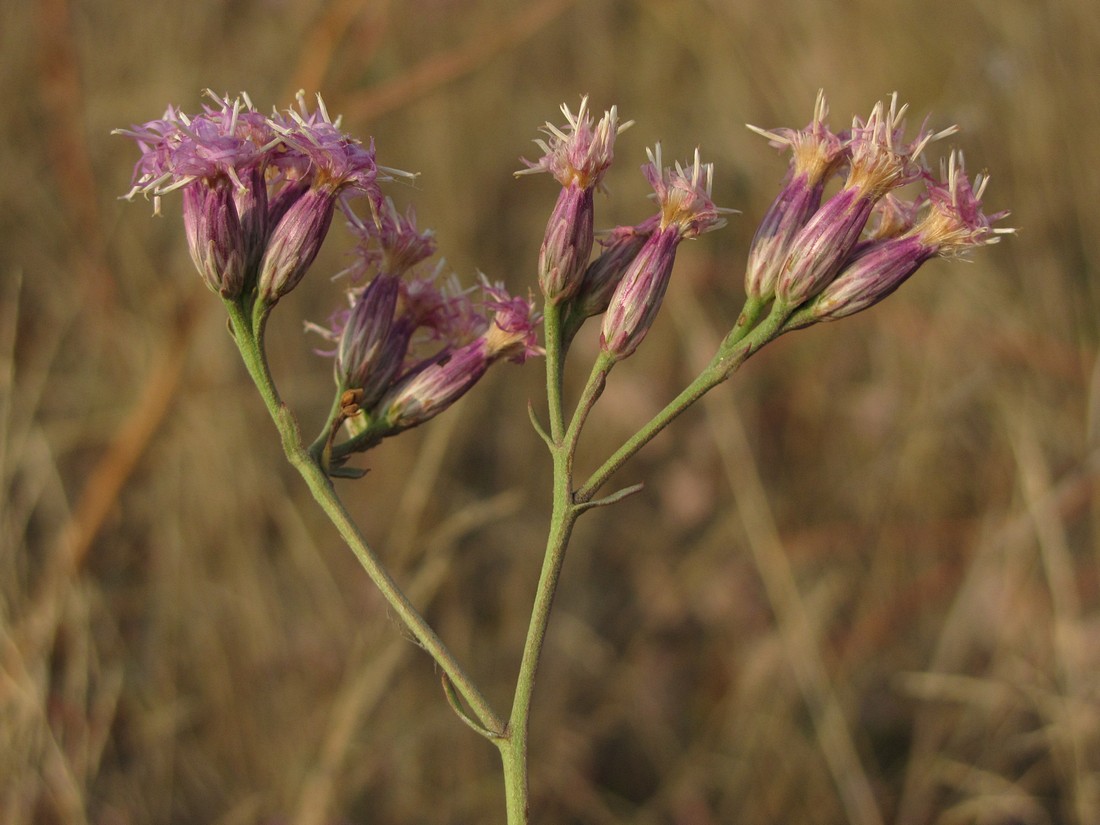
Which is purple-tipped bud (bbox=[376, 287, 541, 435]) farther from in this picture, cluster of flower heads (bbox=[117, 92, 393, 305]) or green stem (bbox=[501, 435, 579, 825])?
green stem (bbox=[501, 435, 579, 825])

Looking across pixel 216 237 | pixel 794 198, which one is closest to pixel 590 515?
pixel 794 198

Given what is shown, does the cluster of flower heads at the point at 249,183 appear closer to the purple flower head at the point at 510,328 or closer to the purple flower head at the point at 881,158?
the purple flower head at the point at 510,328

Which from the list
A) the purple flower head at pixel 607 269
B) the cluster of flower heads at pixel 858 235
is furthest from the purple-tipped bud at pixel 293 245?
the cluster of flower heads at pixel 858 235

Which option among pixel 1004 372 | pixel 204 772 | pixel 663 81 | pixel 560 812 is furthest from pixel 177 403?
pixel 663 81

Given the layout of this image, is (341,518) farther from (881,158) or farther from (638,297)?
(881,158)

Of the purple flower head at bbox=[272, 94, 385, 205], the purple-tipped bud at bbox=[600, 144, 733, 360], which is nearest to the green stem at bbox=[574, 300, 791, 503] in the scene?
the purple-tipped bud at bbox=[600, 144, 733, 360]

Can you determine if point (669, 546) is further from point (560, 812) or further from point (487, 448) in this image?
point (560, 812)
